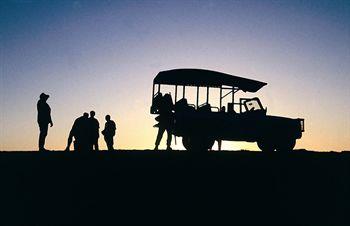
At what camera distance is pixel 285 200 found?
24.2ft

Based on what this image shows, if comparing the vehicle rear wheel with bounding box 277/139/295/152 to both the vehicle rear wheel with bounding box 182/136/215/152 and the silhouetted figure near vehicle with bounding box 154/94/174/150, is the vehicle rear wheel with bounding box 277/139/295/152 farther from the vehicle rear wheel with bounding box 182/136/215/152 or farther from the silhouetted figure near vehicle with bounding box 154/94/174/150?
the silhouetted figure near vehicle with bounding box 154/94/174/150

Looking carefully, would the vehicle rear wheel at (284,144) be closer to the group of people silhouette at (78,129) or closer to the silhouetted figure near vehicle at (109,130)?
the silhouetted figure near vehicle at (109,130)

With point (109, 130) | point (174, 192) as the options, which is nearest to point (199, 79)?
point (109, 130)

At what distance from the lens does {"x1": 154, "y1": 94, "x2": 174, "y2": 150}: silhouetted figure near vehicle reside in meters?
15.5

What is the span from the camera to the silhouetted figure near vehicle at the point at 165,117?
15.5m

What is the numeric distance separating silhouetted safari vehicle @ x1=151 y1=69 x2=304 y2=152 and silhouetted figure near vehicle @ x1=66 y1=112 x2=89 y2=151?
3.52 m

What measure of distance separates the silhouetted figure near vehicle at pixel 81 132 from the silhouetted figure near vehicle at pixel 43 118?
42.9 inches

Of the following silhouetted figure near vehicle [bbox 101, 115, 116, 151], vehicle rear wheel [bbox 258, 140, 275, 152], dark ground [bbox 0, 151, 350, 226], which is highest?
silhouetted figure near vehicle [bbox 101, 115, 116, 151]

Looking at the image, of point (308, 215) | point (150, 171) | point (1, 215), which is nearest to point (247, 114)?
point (150, 171)

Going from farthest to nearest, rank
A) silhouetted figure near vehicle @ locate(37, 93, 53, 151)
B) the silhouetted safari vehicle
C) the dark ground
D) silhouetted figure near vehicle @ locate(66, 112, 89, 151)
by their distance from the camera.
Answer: the silhouetted safari vehicle → silhouetted figure near vehicle @ locate(37, 93, 53, 151) → silhouetted figure near vehicle @ locate(66, 112, 89, 151) → the dark ground

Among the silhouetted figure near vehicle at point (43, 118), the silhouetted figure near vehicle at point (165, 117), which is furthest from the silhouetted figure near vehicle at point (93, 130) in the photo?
the silhouetted figure near vehicle at point (165, 117)

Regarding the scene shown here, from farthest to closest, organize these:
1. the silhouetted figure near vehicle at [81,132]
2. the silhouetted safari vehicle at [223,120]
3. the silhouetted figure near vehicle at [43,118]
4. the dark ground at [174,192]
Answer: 1. the silhouetted safari vehicle at [223,120]
2. the silhouetted figure near vehicle at [43,118]
3. the silhouetted figure near vehicle at [81,132]
4. the dark ground at [174,192]

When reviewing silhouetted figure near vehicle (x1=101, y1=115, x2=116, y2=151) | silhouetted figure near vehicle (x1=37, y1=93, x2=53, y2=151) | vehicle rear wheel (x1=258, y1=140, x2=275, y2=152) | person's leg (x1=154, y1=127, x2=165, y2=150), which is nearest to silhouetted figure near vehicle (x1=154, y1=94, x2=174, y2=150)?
person's leg (x1=154, y1=127, x2=165, y2=150)

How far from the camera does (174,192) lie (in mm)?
7496
